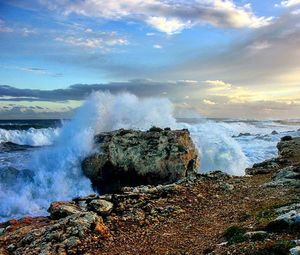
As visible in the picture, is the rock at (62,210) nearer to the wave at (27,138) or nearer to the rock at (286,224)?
the rock at (286,224)

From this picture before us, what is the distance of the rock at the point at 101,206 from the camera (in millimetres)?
15441

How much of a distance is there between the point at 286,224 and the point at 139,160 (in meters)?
14.8

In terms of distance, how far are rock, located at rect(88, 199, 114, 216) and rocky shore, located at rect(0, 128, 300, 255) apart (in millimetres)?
38

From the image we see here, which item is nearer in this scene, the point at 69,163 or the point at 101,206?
the point at 101,206

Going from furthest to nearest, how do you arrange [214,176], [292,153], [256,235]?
[292,153]
[214,176]
[256,235]

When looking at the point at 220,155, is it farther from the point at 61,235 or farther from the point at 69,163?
the point at 61,235

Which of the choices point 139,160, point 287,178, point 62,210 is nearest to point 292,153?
point 287,178

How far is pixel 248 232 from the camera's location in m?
10.9

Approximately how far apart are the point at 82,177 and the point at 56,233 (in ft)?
42.8

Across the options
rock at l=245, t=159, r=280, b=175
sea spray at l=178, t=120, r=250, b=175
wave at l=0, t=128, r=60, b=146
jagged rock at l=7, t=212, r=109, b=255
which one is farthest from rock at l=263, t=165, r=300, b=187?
wave at l=0, t=128, r=60, b=146

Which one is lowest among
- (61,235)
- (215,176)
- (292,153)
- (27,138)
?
(27,138)

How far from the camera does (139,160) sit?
24.8m

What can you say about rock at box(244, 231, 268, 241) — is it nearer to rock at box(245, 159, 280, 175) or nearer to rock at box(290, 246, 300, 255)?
rock at box(290, 246, 300, 255)

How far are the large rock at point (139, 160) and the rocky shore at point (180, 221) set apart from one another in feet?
13.2
